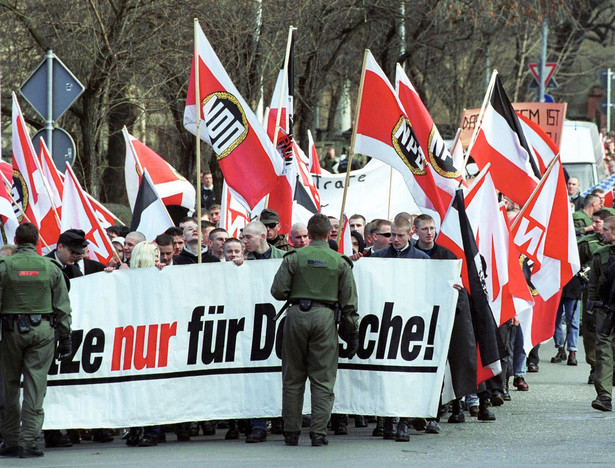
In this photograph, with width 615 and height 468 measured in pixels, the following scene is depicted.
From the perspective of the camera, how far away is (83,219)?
43.6 ft

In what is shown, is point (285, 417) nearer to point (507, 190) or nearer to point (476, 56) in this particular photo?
point (507, 190)

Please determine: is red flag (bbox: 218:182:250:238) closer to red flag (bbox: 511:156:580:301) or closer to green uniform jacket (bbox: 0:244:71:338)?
red flag (bbox: 511:156:580:301)

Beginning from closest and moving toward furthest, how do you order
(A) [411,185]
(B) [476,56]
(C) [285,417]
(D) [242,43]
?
(C) [285,417], (A) [411,185], (D) [242,43], (B) [476,56]

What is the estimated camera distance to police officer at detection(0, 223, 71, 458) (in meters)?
10.1

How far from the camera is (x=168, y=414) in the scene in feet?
35.5

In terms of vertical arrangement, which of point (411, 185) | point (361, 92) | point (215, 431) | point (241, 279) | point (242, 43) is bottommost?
point (215, 431)

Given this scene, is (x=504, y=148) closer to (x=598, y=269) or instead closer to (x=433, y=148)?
(x=433, y=148)

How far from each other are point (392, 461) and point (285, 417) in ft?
3.77

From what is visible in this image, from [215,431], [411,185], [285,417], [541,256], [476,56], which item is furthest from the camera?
[476,56]

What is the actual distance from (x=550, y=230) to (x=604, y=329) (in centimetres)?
163

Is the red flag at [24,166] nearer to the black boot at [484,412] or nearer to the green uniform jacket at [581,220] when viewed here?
the black boot at [484,412]

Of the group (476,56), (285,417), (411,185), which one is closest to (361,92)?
(411,185)

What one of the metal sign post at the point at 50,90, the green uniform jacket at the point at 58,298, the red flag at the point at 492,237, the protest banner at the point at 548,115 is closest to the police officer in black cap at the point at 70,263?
the green uniform jacket at the point at 58,298

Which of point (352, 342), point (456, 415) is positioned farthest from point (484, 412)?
point (352, 342)
